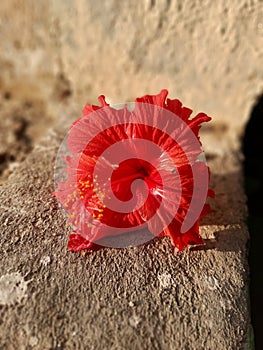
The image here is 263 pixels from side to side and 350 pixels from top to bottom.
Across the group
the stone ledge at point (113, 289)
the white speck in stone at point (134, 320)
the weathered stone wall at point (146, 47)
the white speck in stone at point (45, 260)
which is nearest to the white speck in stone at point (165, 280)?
the stone ledge at point (113, 289)

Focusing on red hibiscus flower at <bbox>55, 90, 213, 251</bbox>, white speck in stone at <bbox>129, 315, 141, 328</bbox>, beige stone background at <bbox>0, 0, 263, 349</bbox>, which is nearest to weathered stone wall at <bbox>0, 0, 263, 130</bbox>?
beige stone background at <bbox>0, 0, 263, 349</bbox>

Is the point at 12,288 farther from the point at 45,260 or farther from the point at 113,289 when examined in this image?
the point at 113,289

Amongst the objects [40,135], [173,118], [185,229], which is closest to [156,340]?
[185,229]

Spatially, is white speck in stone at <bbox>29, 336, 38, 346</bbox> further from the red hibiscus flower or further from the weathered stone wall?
the weathered stone wall

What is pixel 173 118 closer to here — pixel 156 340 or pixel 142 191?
pixel 142 191

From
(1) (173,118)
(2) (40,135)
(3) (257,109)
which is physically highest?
(3) (257,109)

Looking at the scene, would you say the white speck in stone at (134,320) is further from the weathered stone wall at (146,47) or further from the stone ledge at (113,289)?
the weathered stone wall at (146,47)
